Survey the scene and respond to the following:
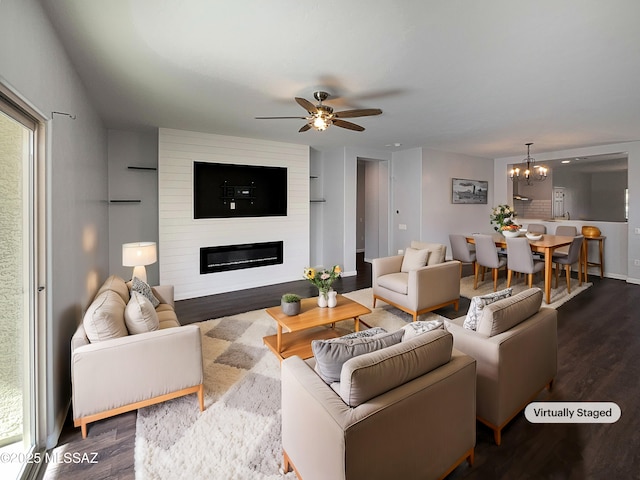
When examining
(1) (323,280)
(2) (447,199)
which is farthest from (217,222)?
(2) (447,199)

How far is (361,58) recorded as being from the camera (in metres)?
2.46

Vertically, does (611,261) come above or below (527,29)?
below

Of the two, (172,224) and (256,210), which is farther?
(256,210)

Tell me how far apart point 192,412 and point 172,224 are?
3.25 meters

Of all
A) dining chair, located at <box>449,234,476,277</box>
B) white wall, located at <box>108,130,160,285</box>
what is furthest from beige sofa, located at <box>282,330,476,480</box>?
white wall, located at <box>108,130,160,285</box>

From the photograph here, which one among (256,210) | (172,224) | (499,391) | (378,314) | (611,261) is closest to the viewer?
(499,391)

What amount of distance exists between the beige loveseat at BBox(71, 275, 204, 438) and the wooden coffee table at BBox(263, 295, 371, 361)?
0.87 meters

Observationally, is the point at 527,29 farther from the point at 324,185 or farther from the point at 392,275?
the point at 324,185

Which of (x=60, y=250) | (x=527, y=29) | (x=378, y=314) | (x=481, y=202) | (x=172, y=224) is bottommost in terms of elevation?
(x=378, y=314)

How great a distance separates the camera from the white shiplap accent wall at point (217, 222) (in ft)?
15.5

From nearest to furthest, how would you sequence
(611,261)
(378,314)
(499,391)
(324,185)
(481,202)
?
(499,391)
(378,314)
(611,261)
(324,185)
(481,202)

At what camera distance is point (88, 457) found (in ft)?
6.02

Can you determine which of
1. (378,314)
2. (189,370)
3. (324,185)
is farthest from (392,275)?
(324,185)

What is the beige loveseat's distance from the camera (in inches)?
75.8
